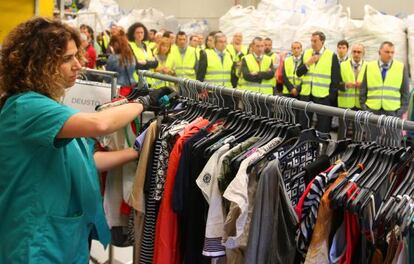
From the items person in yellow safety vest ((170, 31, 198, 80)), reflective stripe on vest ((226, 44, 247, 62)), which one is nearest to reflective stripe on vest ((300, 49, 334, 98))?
reflective stripe on vest ((226, 44, 247, 62))

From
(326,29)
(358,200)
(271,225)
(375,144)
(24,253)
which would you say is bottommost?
(24,253)

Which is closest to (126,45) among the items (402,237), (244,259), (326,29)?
(326,29)

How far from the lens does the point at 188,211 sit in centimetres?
182

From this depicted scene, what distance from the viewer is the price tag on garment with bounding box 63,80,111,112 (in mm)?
2936

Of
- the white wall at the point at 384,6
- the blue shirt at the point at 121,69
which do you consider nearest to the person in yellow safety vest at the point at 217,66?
the blue shirt at the point at 121,69

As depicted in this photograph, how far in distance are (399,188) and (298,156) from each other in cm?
36

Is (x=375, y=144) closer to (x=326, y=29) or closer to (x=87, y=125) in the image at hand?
(x=87, y=125)

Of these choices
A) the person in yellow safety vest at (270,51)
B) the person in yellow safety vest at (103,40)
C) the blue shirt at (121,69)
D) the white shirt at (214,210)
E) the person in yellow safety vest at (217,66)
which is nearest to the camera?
the white shirt at (214,210)

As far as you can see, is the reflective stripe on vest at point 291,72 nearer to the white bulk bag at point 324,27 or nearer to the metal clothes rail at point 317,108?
the white bulk bag at point 324,27

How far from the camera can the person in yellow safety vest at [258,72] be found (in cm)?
680

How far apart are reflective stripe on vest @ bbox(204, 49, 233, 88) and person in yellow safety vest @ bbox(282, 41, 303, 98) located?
32.2 inches

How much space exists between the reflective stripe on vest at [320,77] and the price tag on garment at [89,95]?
4.07 metres

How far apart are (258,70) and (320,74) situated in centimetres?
89

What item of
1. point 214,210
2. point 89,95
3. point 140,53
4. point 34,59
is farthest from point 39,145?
point 140,53
